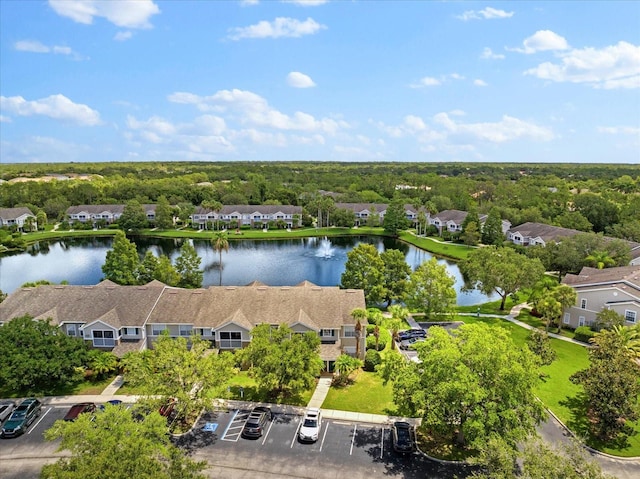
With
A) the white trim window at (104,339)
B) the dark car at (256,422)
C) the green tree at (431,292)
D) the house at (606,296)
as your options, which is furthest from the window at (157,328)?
the house at (606,296)

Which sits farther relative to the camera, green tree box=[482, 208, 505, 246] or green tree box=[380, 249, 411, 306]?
green tree box=[482, 208, 505, 246]

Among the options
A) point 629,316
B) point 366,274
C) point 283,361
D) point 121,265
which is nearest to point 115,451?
point 283,361

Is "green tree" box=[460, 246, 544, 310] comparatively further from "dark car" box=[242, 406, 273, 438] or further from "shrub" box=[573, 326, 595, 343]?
"dark car" box=[242, 406, 273, 438]

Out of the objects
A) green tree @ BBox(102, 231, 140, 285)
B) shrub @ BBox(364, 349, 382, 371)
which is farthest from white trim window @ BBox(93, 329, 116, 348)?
shrub @ BBox(364, 349, 382, 371)

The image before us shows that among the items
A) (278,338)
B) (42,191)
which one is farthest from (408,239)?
(42,191)

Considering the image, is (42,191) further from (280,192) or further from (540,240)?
(540,240)
